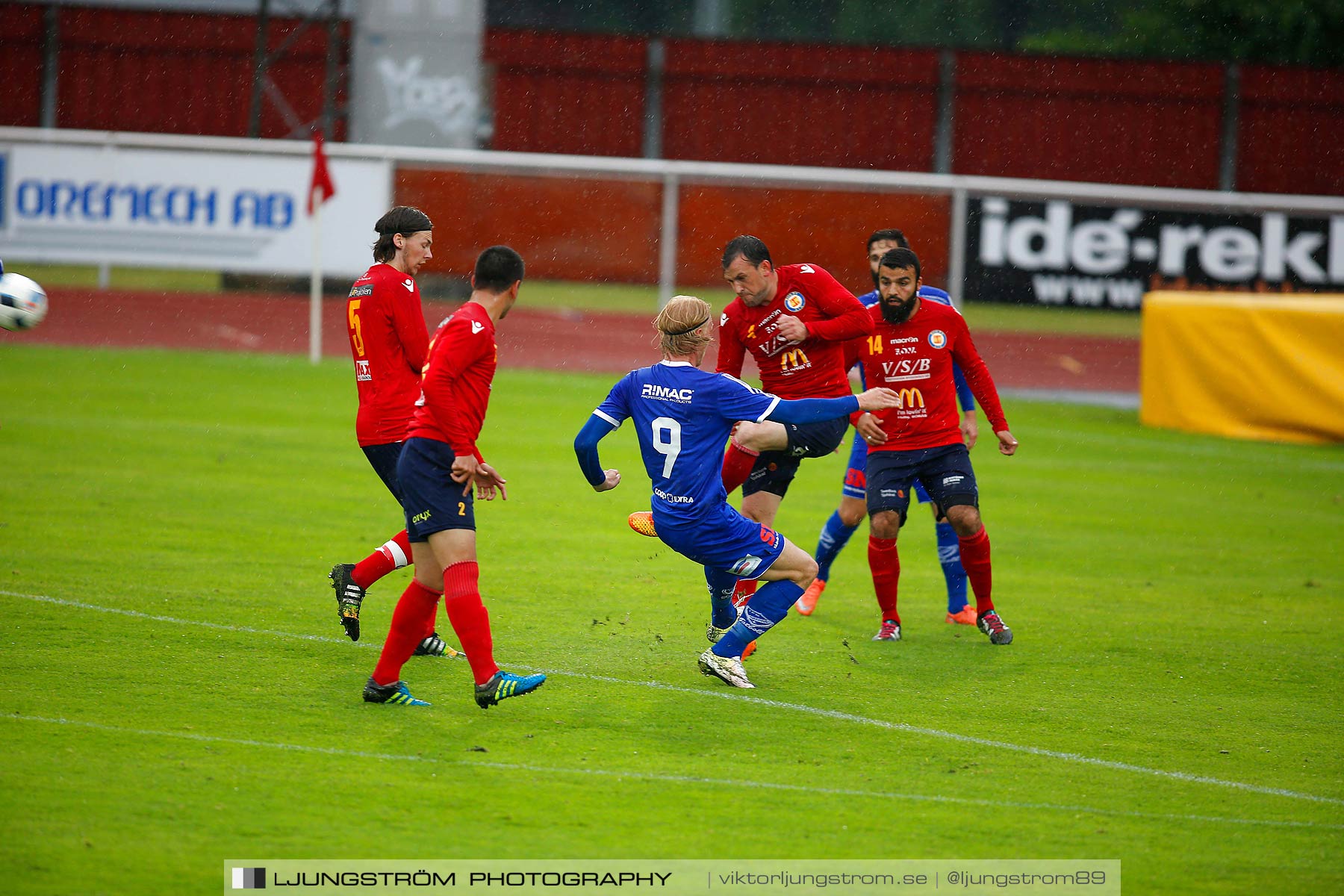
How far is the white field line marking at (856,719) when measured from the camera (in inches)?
222

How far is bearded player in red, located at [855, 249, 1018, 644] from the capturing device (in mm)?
7863

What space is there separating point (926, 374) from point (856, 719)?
2.35m

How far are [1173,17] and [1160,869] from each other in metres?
47.5

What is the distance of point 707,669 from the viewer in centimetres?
685

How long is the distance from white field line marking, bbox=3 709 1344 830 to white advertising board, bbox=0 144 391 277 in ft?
57.8

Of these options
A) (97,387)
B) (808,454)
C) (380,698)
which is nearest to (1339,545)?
(808,454)

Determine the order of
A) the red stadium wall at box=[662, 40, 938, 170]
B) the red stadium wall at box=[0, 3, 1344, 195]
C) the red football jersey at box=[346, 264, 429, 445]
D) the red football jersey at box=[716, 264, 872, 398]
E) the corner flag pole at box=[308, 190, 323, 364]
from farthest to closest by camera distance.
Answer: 1. the red stadium wall at box=[662, 40, 938, 170]
2. the red stadium wall at box=[0, 3, 1344, 195]
3. the corner flag pole at box=[308, 190, 323, 364]
4. the red football jersey at box=[716, 264, 872, 398]
5. the red football jersey at box=[346, 264, 429, 445]

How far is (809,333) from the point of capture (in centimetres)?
759

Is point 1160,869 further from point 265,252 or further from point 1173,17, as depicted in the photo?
point 1173,17

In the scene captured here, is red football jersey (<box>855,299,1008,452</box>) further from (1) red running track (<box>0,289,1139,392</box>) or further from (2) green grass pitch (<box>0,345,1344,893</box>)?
(1) red running track (<box>0,289,1139,392</box>)

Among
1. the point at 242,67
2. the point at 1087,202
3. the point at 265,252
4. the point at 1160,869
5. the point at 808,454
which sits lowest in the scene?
the point at 1160,869

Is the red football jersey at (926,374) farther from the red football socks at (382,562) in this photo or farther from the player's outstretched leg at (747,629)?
the red football socks at (382,562)

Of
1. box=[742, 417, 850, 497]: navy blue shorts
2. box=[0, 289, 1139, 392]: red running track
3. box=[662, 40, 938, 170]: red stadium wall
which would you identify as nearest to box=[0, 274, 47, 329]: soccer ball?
box=[742, 417, 850, 497]: navy blue shorts

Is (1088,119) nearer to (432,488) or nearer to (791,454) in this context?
(791,454)
